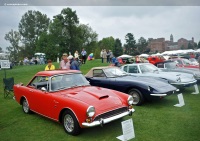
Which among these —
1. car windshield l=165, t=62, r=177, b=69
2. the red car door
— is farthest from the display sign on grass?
car windshield l=165, t=62, r=177, b=69

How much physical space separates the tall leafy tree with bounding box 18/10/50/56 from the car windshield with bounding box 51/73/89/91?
58859mm

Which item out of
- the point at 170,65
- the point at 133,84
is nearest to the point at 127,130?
the point at 133,84

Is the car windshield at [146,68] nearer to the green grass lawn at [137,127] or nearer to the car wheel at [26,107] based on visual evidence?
the green grass lawn at [137,127]

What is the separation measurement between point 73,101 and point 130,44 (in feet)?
281

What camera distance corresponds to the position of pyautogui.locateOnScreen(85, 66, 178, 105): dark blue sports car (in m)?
6.39

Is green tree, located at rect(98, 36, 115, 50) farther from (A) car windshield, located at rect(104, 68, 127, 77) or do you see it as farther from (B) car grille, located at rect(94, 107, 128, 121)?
(B) car grille, located at rect(94, 107, 128, 121)

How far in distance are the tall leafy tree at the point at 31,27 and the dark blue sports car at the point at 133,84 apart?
188ft

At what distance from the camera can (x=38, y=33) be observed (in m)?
61.8

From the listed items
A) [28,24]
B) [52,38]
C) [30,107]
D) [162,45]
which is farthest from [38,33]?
[162,45]

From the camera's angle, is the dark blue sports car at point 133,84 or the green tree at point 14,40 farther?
the green tree at point 14,40

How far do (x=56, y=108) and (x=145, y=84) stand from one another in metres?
3.27

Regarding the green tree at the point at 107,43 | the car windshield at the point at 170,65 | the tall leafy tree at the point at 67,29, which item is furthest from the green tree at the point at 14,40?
the car windshield at the point at 170,65

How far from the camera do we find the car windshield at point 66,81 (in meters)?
5.38

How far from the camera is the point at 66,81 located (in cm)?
557
